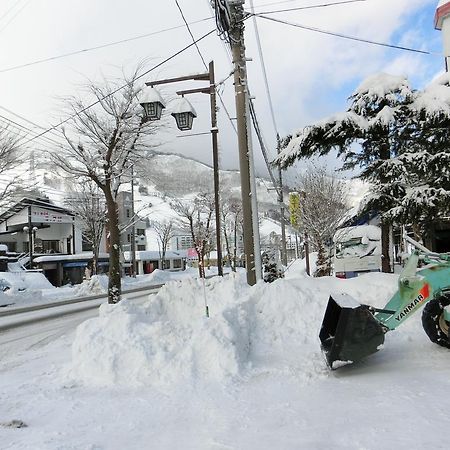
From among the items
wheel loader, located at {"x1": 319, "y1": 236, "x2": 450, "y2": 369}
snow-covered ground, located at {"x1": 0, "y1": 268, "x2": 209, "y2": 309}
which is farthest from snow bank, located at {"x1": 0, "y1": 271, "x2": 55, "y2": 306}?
wheel loader, located at {"x1": 319, "y1": 236, "x2": 450, "y2": 369}

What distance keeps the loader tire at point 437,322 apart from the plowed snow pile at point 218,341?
1554 millimetres

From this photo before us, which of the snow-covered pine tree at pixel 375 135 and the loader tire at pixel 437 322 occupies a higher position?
the snow-covered pine tree at pixel 375 135

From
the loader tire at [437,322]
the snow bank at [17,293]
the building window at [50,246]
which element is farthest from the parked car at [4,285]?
the loader tire at [437,322]

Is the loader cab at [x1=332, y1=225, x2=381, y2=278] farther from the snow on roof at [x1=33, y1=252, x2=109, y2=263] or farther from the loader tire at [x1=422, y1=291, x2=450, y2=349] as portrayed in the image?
the snow on roof at [x1=33, y1=252, x2=109, y2=263]

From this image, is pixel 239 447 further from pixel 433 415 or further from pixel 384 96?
pixel 384 96

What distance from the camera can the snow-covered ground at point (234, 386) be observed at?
3.96 m

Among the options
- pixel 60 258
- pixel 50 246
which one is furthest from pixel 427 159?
pixel 50 246

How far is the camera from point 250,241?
1044cm

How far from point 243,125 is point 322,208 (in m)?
16.1

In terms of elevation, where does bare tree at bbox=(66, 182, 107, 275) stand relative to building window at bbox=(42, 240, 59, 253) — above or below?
above

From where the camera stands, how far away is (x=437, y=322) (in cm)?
634

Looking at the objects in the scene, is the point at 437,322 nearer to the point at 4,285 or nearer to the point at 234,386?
the point at 234,386

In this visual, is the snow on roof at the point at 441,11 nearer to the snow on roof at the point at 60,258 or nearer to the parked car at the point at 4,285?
the parked car at the point at 4,285

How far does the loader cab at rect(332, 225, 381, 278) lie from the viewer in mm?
19703
